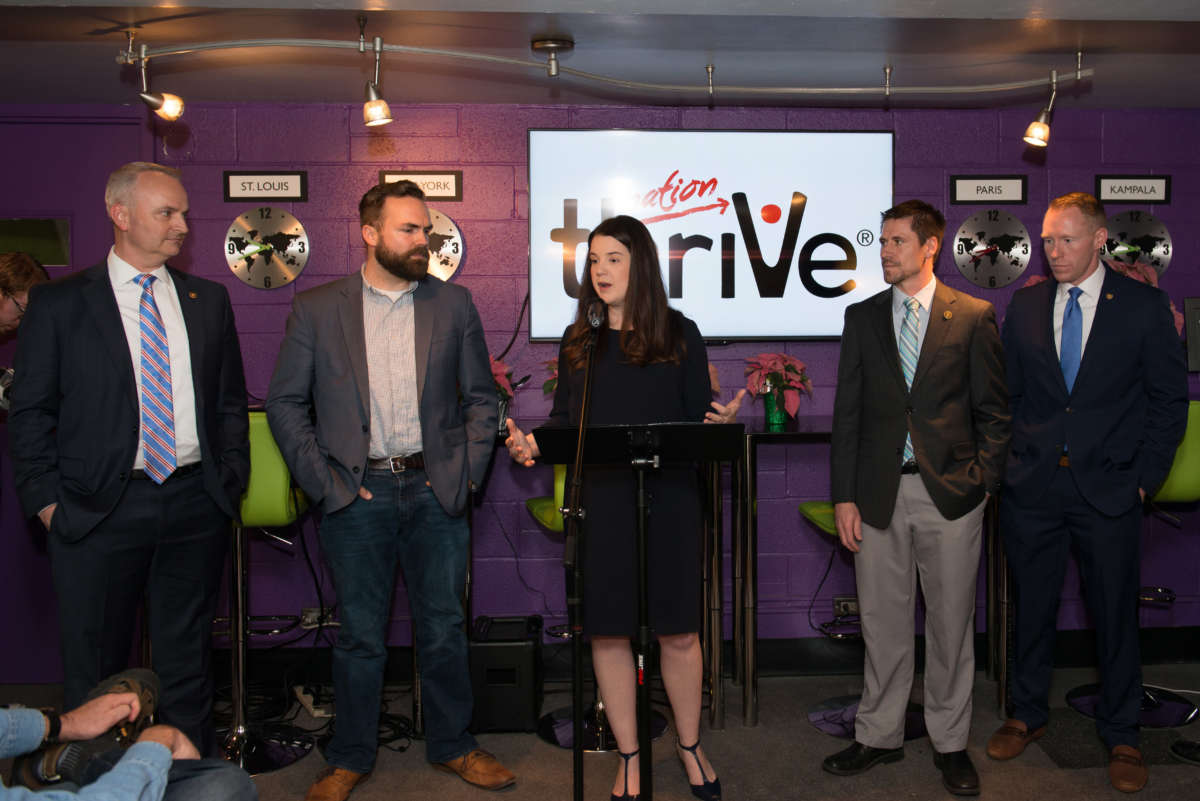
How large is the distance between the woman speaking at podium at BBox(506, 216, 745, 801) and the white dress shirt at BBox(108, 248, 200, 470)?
1.10 metres

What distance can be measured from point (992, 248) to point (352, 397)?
312 centimetres

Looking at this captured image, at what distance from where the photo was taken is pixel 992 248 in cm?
470

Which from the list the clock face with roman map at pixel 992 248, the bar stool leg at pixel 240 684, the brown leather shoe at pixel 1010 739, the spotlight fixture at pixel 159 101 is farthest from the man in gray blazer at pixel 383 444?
the clock face with roman map at pixel 992 248

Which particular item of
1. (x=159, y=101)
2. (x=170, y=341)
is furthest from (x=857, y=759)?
(x=159, y=101)

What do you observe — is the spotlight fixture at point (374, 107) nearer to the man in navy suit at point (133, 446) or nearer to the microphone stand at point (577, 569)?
the man in navy suit at point (133, 446)

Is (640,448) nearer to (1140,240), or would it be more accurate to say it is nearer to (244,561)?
(244,561)

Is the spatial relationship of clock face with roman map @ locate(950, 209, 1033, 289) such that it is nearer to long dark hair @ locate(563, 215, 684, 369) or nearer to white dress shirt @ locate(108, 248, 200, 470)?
long dark hair @ locate(563, 215, 684, 369)

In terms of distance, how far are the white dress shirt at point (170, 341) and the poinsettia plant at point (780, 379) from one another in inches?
86.8

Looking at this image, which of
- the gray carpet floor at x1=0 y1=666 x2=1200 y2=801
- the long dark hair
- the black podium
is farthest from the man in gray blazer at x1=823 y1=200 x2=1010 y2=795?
the black podium

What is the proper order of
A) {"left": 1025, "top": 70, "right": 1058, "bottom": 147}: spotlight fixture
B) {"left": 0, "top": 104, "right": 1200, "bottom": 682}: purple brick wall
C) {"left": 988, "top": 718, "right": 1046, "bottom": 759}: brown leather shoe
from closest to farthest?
{"left": 988, "top": 718, "right": 1046, "bottom": 759}: brown leather shoe, {"left": 1025, "top": 70, "right": 1058, "bottom": 147}: spotlight fixture, {"left": 0, "top": 104, "right": 1200, "bottom": 682}: purple brick wall

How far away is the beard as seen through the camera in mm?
3227

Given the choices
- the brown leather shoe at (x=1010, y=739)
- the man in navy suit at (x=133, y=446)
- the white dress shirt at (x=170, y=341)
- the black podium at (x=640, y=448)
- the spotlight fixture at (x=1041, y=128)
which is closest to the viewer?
the black podium at (x=640, y=448)

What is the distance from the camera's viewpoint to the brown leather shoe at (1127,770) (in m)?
3.25

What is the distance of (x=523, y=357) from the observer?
460 cm
